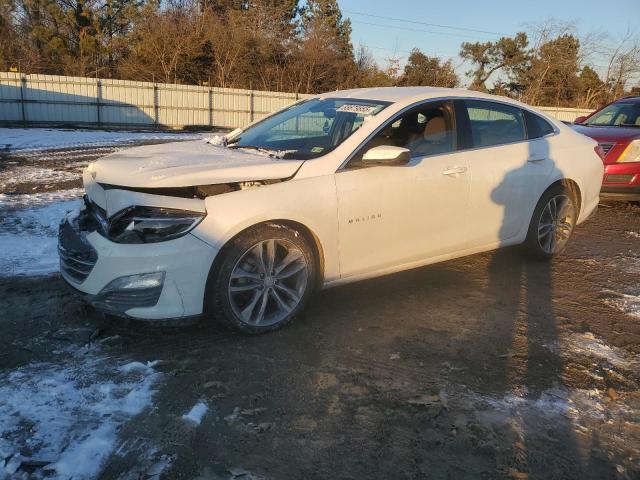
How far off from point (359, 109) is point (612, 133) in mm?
5707

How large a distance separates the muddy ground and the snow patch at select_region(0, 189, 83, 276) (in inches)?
15.8

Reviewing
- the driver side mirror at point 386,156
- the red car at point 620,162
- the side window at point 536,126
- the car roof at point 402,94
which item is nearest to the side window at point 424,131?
the car roof at point 402,94

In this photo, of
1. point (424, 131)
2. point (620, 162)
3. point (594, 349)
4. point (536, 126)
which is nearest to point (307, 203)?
point (424, 131)

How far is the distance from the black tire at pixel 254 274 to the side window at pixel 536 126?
2668 mm

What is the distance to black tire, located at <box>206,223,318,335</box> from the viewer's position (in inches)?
136

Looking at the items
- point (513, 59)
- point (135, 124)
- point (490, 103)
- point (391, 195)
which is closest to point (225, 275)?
point (391, 195)

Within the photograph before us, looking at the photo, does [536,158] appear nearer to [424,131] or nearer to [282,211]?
[424,131]

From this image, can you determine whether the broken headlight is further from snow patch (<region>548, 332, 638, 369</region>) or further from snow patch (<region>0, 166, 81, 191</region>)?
snow patch (<region>0, 166, 81, 191</region>)

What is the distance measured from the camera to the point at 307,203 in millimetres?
3654

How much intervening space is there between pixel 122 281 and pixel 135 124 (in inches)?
868

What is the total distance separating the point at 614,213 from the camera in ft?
27.6

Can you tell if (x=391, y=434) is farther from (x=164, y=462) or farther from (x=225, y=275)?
(x=225, y=275)

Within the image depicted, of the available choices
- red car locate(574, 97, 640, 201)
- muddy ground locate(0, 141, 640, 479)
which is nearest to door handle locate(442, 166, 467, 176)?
muddy ground locate(0, 141, 640, 479)

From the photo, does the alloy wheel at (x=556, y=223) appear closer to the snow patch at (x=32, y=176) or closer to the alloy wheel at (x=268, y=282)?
the alloy wheel at (x=268, y=282)
